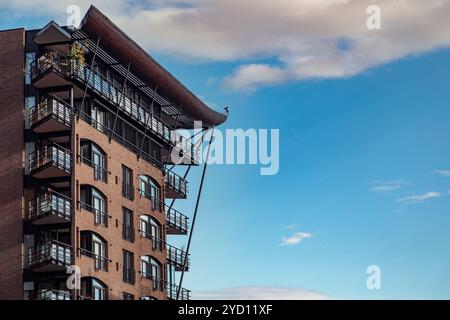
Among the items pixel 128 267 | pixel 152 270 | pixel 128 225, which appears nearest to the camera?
pixel 128 267

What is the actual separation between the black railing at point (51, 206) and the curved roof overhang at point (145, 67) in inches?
477

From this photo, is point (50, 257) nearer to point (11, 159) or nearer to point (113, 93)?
point (11, 159)

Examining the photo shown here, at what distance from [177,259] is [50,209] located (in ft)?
73.0

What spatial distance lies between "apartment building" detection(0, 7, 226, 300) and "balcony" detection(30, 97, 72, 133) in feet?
0.28

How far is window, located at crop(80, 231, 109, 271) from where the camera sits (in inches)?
3036

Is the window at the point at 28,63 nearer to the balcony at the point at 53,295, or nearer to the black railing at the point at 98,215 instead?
the black railing at the point at 98,215

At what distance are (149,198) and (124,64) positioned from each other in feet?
38.4

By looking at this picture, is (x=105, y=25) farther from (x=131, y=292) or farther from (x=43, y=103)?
(x=131, y=292)

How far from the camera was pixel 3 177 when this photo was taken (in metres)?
76.2

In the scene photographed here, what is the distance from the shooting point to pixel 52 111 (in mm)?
75250

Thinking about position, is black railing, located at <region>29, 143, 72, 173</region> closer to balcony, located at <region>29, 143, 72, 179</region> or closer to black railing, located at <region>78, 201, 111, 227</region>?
balcony, located at <region>29, 143, 72, 179</region>

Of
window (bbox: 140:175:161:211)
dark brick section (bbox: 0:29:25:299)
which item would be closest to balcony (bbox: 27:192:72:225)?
dark brick section (bbox: 0:29:25:299)

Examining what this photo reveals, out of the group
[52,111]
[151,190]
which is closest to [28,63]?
[52,111]
